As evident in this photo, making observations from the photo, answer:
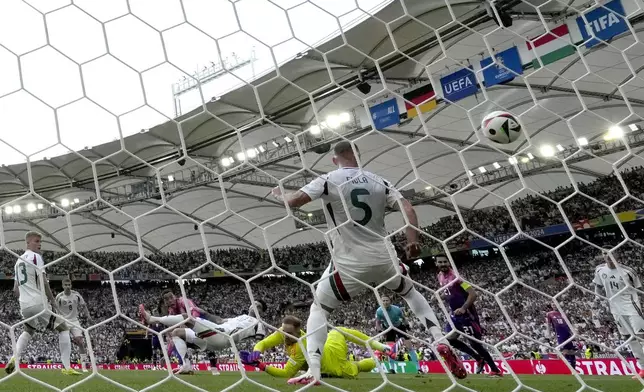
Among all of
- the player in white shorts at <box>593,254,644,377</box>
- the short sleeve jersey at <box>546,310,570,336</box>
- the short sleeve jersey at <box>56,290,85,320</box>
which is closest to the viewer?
the player in white shorts at <box>593,254,644,377</box>

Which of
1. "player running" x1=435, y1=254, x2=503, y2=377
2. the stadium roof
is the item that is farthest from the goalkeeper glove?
"player running" x1=435, y1=254, x2=503, y2=377

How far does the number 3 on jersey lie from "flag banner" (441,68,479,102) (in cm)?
324

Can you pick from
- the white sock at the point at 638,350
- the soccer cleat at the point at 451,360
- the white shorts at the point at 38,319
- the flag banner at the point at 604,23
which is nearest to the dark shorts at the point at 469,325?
the white sock at the point at 638,350

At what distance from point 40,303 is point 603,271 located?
15.5 ft

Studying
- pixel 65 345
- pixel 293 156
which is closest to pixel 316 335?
pixel 65 345

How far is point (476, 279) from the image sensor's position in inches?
587

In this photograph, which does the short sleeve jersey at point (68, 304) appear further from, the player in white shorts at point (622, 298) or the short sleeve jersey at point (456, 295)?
the player in white shorts at point (622, 298)

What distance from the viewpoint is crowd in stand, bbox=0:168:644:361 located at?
10258 millimetres

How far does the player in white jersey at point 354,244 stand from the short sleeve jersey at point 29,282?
220 centimetres

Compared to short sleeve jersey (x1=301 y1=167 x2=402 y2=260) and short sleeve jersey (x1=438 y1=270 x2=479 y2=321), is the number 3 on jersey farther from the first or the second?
short sleeve jersey (x1=438 y1=270 x2=479 y2=321)

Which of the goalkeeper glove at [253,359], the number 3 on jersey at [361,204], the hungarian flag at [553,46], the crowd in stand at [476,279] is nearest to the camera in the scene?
the number 3 on jersey at [361,204]

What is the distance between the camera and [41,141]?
6.33 ft

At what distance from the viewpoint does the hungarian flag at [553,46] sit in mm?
5030

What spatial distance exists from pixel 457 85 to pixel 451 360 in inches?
152
